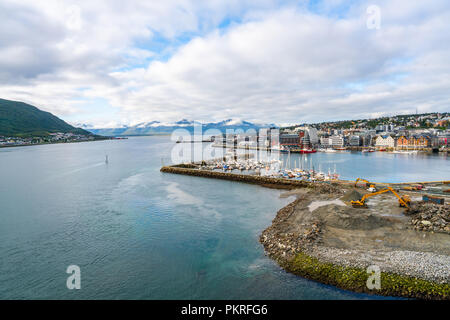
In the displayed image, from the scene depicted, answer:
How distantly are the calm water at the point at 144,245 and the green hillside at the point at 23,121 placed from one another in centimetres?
12525

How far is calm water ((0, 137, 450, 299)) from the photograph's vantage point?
9102mm

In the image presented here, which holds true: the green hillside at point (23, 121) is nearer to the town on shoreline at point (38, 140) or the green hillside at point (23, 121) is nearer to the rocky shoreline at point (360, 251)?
the town on shoreline at point (38, 140)

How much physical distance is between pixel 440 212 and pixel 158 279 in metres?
15.9

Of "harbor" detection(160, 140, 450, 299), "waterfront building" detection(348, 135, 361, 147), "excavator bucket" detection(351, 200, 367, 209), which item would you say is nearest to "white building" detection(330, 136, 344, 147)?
"waterfront building" detection(348, 135, 361, 147)

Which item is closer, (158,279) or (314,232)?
(158,279)

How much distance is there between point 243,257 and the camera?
11219 millimetres

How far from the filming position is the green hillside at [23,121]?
117 metres

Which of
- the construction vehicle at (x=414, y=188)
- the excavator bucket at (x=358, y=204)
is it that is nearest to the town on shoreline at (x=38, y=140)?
the excavator bucket at (x=358, y=204)

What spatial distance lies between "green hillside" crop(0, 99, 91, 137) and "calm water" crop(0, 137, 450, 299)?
125 meters

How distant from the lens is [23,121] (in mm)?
132625

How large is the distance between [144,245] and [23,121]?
6567 inches

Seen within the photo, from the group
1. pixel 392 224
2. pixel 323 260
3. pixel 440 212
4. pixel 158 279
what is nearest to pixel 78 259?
pixel 158 279
